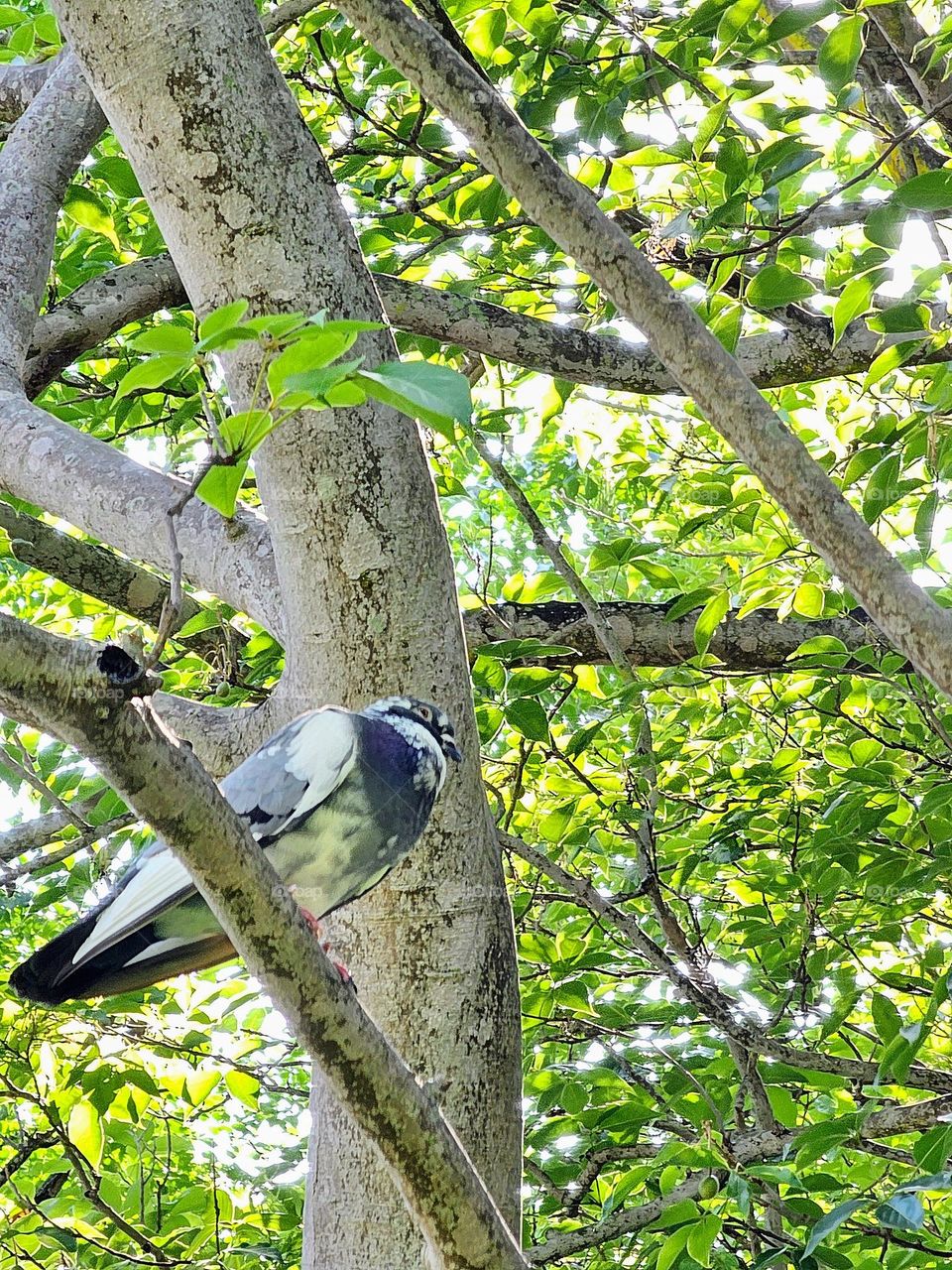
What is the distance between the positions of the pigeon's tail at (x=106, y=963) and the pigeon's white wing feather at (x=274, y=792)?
0.07 ft

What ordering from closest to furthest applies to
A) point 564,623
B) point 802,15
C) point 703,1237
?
point 802,15 < point 703,1237 < point 564,623

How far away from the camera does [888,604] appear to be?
1.31 metres

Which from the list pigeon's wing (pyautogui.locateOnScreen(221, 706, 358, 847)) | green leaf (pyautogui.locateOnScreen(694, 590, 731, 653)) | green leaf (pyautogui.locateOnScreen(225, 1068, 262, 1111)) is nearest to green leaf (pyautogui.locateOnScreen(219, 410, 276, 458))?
pigeon's wing (pyautogui.locateOnScreen(221, 706, 358, 847))

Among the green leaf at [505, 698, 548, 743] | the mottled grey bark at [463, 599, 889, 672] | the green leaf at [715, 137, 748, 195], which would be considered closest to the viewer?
the green leaf at [715, 137, 748, 195]

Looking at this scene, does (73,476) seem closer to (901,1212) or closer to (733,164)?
(733,164)

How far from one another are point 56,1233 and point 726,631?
2031mm

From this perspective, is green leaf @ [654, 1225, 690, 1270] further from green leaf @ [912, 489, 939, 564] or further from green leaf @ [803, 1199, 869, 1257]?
green leaf @ [912, 489, 939, 564]

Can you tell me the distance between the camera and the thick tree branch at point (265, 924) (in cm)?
84

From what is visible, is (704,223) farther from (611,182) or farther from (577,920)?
(577,920)

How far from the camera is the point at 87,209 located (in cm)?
246

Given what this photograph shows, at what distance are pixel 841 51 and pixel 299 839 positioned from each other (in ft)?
4.15

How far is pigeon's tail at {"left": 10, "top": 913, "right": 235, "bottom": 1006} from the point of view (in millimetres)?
1349

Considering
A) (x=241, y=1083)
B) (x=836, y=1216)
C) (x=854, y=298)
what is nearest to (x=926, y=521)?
(x=854, y=298)

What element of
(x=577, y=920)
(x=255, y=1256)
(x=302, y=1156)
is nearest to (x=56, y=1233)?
(x=255, y=1256)
